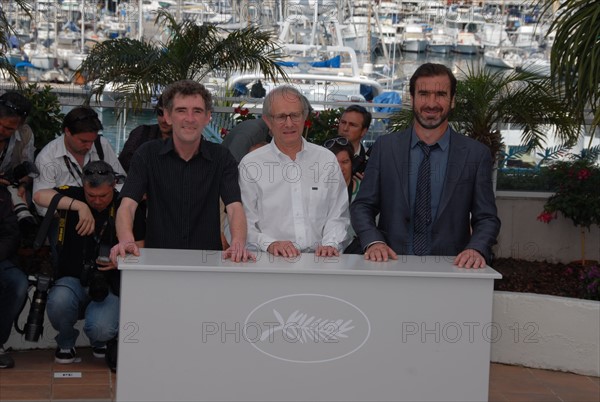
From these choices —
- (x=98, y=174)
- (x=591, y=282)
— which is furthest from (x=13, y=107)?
(x=591, y=282)

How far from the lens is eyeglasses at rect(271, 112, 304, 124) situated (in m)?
4.87

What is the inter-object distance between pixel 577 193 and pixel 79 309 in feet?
14.8

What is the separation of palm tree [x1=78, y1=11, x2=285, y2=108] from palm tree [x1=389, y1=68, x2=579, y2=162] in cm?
157

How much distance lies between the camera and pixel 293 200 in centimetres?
486

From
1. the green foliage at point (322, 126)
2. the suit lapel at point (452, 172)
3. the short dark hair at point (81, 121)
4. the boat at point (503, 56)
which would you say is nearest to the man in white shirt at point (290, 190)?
the suit lapel at point (452, 172)

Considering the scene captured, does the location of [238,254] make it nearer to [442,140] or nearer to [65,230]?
[442,140]

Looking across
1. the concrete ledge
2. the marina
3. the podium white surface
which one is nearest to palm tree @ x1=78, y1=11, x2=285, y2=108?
the marina

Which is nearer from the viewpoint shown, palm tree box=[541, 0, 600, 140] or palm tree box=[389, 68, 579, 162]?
palm tree box=[541, 0, 600, 140]

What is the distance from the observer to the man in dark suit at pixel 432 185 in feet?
15.6

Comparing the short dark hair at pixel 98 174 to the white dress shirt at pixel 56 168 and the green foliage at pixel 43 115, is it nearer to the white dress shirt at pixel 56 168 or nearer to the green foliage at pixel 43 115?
the white dress shirt at pixel 56 168

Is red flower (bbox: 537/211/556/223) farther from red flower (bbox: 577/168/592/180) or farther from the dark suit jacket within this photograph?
the dark suit jacket

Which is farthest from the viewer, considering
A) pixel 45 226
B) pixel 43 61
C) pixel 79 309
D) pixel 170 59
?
pixel 43 61

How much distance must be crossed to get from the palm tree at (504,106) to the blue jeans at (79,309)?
3235mm

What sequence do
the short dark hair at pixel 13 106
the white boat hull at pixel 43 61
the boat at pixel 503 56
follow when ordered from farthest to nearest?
the boat at pixel 503 56 < the white boat hull at pixel 43 61 < the short dark hair at pixel 13 106
